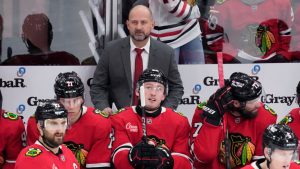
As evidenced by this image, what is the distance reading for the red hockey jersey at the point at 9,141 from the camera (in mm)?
5789

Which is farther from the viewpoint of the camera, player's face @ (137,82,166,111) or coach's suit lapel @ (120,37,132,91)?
coach's suit lapel @ (120,37,132,91)

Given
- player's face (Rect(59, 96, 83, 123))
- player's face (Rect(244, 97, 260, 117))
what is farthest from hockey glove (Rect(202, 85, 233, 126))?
player's face (Rect(59, 96, 83, 123))

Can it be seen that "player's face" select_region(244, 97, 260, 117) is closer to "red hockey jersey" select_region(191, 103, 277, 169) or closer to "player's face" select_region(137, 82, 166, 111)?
"red hockey jersey" select_region(191, 103, 277, 169)

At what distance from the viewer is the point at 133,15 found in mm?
6508

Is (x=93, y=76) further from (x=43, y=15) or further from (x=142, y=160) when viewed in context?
(x=142, y=160)

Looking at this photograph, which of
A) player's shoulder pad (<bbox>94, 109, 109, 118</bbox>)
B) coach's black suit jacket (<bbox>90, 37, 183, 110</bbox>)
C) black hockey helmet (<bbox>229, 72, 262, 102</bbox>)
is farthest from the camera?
coach's black suit jacket (<bbox>90, 37, 183, 110</bbox>)

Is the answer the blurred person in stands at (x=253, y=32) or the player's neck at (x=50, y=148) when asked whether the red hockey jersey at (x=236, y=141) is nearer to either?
the player's neck at (x=50, y=148)

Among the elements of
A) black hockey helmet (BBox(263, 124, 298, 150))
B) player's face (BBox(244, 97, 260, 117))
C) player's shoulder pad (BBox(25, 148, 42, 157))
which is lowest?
player's shoulder pad (BBox(25, 148, 42, 157))

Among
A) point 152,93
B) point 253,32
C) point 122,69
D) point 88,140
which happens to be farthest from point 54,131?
point 253,32

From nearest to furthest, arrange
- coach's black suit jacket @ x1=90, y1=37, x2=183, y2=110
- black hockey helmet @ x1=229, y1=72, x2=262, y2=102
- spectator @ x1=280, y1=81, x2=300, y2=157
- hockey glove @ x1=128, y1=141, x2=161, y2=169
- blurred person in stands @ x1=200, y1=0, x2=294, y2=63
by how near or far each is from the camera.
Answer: hockey glove @ x1=128, y1=141, x2=161, y2=169, black hockey helmet @ x1=229, y1=72, x2=262, y2=102, spectator @ x1=280, y1=81, x2=300, y2=157, coach's black suit jacket @ x1=90, y1=37, x2=183, y2=110, blurred person in stands @ x1=200, y1=0, x2=294, y2=63

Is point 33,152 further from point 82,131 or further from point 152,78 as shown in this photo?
point 152,78

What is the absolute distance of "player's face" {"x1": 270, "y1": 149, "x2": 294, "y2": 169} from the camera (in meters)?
5.08

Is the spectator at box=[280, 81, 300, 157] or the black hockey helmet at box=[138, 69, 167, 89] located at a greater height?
the black hockey helmet at box=[138, 69, 167, 89]

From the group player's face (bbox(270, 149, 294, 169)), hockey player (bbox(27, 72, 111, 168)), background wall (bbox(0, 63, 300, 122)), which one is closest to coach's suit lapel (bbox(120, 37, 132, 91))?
background wall (bbox(0, 63, 300, 122))
